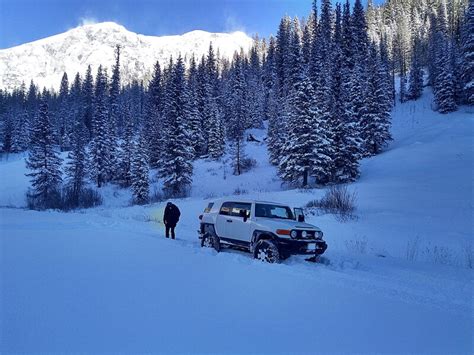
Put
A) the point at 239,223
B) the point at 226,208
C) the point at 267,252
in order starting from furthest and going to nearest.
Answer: the point at 226,208
the point at 239,223
the point at 267,252

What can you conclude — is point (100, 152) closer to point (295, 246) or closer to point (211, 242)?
point (211, 242)

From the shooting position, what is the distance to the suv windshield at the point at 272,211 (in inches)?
433

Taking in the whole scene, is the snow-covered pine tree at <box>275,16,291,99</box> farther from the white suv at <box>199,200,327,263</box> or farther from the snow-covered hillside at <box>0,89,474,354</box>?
the snow-covered hillside at <box>0,89,474,354</box>

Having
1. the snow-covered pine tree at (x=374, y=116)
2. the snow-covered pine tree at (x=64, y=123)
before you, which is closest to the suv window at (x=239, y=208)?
the snow-covered pine tree at (x=374, y=116)

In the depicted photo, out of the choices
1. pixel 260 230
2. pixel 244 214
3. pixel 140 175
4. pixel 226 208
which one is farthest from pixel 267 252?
pixel 140 175

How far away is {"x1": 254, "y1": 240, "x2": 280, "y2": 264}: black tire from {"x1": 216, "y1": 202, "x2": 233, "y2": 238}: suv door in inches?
70.5

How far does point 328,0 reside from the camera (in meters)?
80.1

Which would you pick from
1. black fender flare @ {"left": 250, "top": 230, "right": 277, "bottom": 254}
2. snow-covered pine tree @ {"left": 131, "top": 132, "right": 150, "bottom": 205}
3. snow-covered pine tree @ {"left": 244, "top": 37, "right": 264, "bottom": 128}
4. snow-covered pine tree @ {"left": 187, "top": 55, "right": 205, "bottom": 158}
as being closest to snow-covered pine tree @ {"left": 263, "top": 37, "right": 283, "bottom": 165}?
snow-covered pine tree @ {"left": 244, "top": 37, "right": 264, "bottom": 128}

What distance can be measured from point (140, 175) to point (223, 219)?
32825 millimetres

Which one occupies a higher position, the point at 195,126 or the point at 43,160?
the point at 195,126

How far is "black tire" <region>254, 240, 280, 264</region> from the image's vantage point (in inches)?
384

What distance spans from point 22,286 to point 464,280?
1005 centimetres

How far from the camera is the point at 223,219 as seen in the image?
469 inches

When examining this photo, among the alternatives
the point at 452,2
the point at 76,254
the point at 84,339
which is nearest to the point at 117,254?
the point at 76,254
